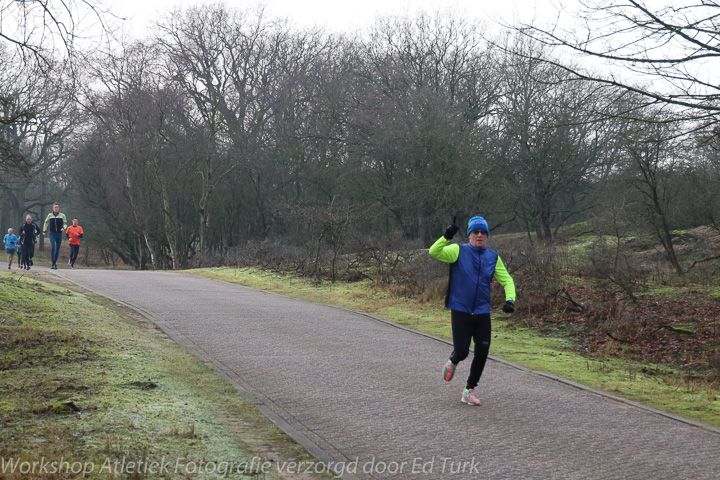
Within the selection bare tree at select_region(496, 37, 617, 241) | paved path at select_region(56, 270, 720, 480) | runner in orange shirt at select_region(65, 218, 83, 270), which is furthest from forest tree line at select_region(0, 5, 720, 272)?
paved path at select_region(56, 270, 720, 480)

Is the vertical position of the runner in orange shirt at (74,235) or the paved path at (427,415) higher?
the runner in orange shirt at (74,235)

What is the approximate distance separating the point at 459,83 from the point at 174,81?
15925 millimetres

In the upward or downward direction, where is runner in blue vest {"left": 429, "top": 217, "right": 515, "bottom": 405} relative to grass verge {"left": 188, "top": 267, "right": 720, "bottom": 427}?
upward

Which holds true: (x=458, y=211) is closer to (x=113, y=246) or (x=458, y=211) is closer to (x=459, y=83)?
(x=459, y=83)

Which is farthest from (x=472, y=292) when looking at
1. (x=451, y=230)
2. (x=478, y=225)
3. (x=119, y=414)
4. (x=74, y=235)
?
(x=74, y=235)

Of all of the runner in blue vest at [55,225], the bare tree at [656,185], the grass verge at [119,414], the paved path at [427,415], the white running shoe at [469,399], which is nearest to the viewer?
the grass verge at [119,414]

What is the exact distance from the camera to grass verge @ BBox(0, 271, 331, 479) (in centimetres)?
500

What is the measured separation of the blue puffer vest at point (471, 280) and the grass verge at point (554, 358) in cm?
235

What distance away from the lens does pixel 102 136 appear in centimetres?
4041

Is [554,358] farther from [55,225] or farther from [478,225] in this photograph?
[55,225]

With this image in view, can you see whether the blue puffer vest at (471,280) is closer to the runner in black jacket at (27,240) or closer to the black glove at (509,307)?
the black glove at (509,307)

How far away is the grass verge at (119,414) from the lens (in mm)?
5000

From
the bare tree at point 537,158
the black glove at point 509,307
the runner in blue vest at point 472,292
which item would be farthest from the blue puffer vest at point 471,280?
the bare tree at point 537,158

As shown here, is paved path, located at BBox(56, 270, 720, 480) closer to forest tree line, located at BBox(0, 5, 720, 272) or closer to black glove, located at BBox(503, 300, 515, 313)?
black glove, located at BBox(503, 300, 515, 313)
